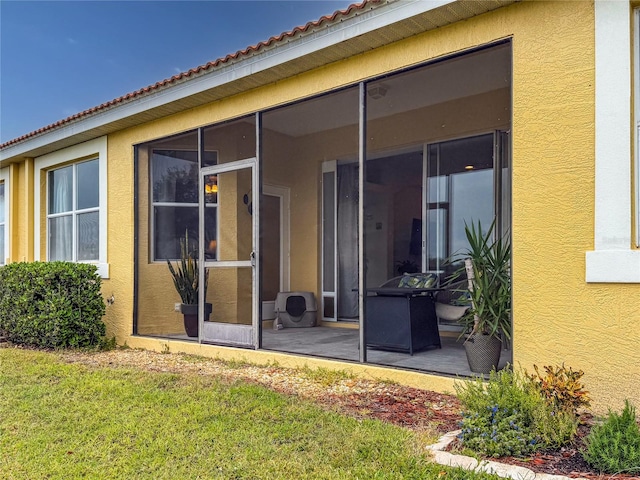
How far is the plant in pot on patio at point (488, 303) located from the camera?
440 cm

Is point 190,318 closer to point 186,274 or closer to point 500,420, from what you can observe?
point 186,274

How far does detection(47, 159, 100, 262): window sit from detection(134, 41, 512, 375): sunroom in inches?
50.8

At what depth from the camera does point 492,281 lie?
445 cm

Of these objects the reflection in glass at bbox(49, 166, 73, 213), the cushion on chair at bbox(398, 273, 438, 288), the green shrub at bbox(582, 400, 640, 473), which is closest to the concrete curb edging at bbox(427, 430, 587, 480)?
the green shrub at bbox(582, 400, 640, 473)

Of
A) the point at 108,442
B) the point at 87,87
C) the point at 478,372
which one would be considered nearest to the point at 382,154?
the point at 478,372

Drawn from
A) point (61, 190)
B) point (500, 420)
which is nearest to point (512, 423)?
point (500, 420)

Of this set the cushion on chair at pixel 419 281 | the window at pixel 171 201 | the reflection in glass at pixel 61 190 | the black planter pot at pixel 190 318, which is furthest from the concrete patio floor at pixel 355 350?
the reflection in glass at pixel 61 190

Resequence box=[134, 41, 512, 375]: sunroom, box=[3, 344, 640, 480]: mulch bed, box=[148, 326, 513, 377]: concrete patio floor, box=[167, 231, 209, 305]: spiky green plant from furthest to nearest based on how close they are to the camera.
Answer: box=[167, 231, 209, 305]: spiky green plant < box=[134, 41, 512, 375]: sunroom < box=[148, 326, 513, 377]: concrete patio floor < box=[3, 344, 640, 480]: mulch bed

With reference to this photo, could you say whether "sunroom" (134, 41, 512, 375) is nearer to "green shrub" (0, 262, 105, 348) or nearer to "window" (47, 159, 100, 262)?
"green shrub" (0, 262, 105, 348)

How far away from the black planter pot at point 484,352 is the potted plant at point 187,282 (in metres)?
3.93

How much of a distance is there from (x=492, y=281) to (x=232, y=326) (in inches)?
122

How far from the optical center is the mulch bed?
2842mm

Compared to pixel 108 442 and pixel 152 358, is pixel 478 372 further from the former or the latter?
pixel 152 358

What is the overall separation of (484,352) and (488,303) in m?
0.41
